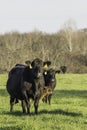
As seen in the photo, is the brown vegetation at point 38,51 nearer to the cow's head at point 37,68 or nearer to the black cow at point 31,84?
the black cow at point 31,84

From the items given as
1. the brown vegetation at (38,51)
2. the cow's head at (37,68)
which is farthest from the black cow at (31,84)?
the brown vegetation at (38,51)

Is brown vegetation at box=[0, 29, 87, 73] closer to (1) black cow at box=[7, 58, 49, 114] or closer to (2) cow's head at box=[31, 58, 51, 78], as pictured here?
(1) black cow at box=[7, 58, 49, 114]

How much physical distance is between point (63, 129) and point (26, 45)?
7980 cm

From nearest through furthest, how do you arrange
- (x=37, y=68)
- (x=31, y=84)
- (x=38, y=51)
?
(x=37, y=68)
(x=31, y=84)
(x=38, y=51)

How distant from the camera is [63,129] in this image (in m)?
11.6

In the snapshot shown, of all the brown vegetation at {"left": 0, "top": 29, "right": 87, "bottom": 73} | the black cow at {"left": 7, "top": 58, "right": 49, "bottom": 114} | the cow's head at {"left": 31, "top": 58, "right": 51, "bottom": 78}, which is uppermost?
the cow's head at {"left": 31, "top": 58, "right": 51, "bottom": 78}

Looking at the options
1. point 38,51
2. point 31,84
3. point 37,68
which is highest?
point 37,68

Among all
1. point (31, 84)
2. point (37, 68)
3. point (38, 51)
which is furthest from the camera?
→ point (38, 51)

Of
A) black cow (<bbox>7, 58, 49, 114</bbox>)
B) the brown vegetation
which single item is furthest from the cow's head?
the brown vegetation

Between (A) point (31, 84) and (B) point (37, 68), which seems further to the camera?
(A) point (31, 84)

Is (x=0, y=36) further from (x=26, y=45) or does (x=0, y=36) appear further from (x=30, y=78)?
(x=30, y=78)

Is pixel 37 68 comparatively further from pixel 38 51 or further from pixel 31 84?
pixel 38 51

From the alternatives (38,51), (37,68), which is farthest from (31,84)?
(38,51)

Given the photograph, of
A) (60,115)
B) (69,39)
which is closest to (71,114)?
(60,115)
